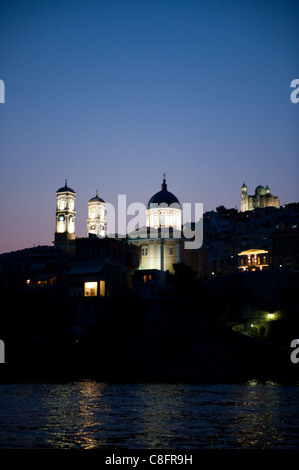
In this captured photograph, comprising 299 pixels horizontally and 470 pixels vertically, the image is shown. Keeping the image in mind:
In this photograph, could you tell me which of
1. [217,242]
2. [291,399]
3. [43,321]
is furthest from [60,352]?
[217,242]

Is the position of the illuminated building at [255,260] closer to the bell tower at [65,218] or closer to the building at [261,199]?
the bell tower at [65,218]

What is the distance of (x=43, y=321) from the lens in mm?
73188

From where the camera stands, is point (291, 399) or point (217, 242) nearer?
point (291, 399)

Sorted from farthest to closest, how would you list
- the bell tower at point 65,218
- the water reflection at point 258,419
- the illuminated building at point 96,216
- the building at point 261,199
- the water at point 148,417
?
the building at point 261,199 → the illuminated building at point 96,216 → the bell tower at point 65,218 → the water reflection at point 258,419 → the water at point 148,417

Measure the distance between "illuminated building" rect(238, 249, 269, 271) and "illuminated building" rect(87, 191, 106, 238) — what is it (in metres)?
26.1

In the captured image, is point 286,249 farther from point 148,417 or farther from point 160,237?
point 148,417

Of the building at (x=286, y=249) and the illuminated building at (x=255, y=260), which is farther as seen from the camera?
the illuminated building at (x=255, y=260)

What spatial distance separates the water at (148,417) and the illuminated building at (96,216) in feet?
188

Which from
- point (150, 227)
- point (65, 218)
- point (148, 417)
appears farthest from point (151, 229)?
point (148, 417)

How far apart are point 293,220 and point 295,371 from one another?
7874 centimetres

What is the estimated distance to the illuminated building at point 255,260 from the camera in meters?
91.4

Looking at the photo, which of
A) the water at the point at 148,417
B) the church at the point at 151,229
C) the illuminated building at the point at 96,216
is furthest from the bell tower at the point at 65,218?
the water at the point at 148,417
